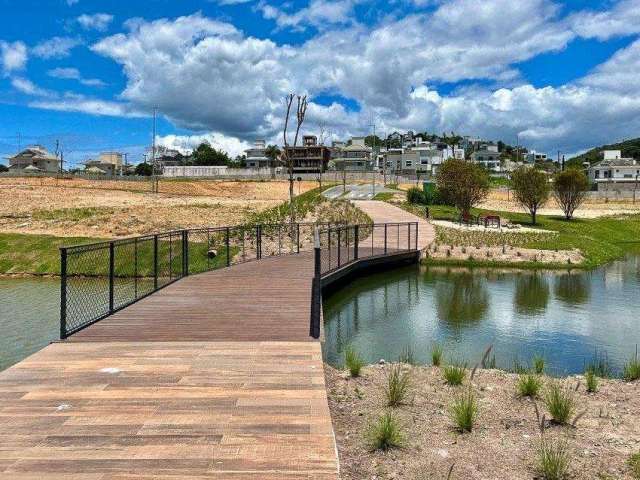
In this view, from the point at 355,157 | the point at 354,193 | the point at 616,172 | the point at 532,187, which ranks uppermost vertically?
the point at 355,157

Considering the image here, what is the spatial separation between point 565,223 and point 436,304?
99.0 ft

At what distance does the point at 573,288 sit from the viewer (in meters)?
17.5

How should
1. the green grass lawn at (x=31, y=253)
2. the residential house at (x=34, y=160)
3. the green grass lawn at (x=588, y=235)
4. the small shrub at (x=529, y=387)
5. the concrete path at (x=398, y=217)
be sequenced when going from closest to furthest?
1. the small shrub at (x=529, y=387)
2. the green grass lawn at (x=31, y=253)
3. the green grass lawn at (x=588, y=235)
4. the concrete path at (x=398, y=217)
5. the residential house at (x=34, y=160)

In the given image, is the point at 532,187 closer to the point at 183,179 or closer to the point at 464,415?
the point at 464,415

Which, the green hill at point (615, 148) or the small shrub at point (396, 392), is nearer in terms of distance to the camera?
the small shrub at point (396, 392)

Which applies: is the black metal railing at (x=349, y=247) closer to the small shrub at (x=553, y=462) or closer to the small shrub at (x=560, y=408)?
the small shrub at (x=560, y=408)

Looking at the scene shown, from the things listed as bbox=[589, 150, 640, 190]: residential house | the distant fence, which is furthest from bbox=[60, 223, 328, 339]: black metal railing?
bbox=[589, 150, 640, 190]: residential house

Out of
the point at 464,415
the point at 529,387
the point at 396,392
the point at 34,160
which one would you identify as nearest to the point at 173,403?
the point at 396,392

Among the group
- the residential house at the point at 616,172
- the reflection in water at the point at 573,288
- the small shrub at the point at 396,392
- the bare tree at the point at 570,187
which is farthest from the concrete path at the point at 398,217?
the residential house at the point at 616,172

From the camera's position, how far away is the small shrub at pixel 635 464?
4452 millimetres

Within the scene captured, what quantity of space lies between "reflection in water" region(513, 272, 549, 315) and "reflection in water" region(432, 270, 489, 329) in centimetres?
88

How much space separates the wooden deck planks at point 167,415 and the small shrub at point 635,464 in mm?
2439

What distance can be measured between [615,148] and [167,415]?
18757 cm

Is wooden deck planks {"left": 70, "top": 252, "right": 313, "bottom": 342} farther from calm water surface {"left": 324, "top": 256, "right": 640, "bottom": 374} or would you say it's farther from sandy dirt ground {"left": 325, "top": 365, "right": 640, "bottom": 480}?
A: sandy dirt ground {"left": 325, "top": 365, "right": 640, "bottom": 480}
